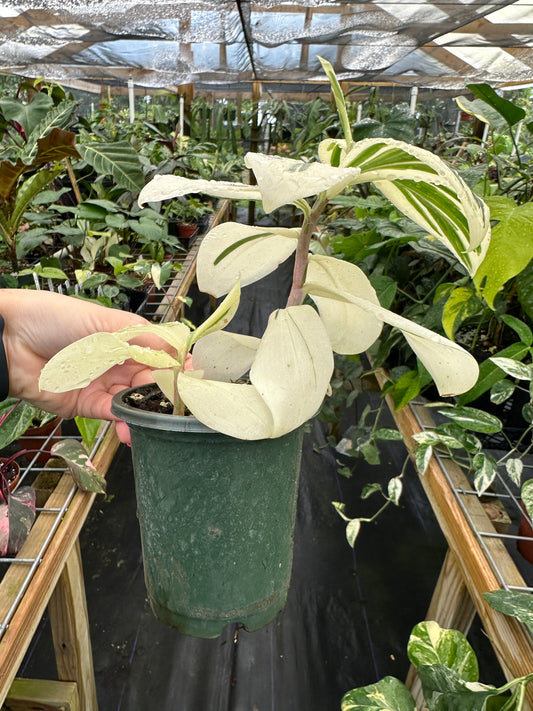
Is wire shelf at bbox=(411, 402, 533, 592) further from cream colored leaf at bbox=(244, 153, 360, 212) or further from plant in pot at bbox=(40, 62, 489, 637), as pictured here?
cream colored leaf at bbox=(244, 153, 360, 212)

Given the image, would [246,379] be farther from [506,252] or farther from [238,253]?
[506,252]

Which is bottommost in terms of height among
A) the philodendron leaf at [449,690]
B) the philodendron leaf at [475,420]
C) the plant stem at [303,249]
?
the philodendron leaf at [449,690]

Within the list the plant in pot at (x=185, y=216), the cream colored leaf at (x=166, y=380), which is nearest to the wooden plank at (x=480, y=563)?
the cream colored leaf at (x=166, y=380)

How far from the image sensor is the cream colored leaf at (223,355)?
1.74ft

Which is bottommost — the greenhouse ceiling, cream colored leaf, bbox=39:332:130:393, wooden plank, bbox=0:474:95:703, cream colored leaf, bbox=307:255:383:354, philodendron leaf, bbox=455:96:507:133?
wooden plank, bbox=0:474:95:703

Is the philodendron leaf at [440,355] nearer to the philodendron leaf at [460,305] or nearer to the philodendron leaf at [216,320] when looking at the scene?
the philodendron leaf at [216,320]

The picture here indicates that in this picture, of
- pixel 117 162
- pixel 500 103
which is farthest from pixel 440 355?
pixel 117 162

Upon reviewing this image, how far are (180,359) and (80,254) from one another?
152 cm

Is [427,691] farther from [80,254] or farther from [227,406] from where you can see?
[80,254]

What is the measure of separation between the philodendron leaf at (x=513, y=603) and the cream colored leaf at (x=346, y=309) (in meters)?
0.33

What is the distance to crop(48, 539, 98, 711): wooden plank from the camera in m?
0.84

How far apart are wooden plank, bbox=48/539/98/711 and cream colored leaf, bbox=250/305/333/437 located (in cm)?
56

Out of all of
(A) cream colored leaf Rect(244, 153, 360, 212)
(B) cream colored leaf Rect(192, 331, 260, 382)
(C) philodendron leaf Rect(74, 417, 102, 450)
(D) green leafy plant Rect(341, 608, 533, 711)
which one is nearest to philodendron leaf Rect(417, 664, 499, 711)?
(D) green leafy plant Rect(341, 608, 533, 711)

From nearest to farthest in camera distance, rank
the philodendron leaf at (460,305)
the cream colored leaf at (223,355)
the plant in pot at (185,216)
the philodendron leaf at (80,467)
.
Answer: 1. the cream colored leaf at (223,355)
2. the philodendron leaf at (80,467)
3. the philodendron leaf at (460,305)
4. the plant in pot at (185,216)
